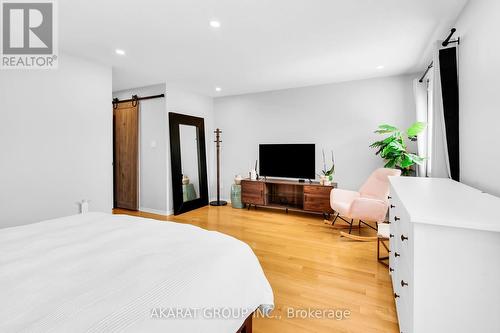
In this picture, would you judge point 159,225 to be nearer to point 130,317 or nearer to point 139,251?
point 139,251

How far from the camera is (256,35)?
2604 mm

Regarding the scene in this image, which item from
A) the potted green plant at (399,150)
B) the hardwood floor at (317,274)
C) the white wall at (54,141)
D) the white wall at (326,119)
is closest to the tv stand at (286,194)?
the hardwood floor at (317,274)

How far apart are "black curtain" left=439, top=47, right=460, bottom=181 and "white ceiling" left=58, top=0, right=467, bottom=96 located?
1.40 feet

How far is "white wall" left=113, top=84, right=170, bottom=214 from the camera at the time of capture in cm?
447

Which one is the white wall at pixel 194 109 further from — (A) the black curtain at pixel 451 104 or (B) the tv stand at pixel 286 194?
(A) the black curtain at pixel 451 104

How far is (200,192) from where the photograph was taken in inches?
206

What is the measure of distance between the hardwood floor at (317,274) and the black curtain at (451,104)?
1.25 m

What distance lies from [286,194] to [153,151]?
9.20ft

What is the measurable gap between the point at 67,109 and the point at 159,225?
7.91ft

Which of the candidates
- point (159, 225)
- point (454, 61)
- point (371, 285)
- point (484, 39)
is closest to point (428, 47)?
point (454, 61)

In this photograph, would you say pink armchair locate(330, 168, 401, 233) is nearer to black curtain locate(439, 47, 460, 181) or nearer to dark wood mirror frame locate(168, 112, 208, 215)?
black curtain locate(439, 47, 460, 181)

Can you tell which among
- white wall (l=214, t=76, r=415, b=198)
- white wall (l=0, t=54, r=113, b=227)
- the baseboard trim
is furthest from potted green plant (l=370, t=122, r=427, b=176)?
white wall (l=0, t=54, r=113, b=227)

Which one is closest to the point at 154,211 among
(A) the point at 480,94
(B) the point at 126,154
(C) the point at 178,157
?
(C) the point at 178,157

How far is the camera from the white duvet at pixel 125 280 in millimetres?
760
